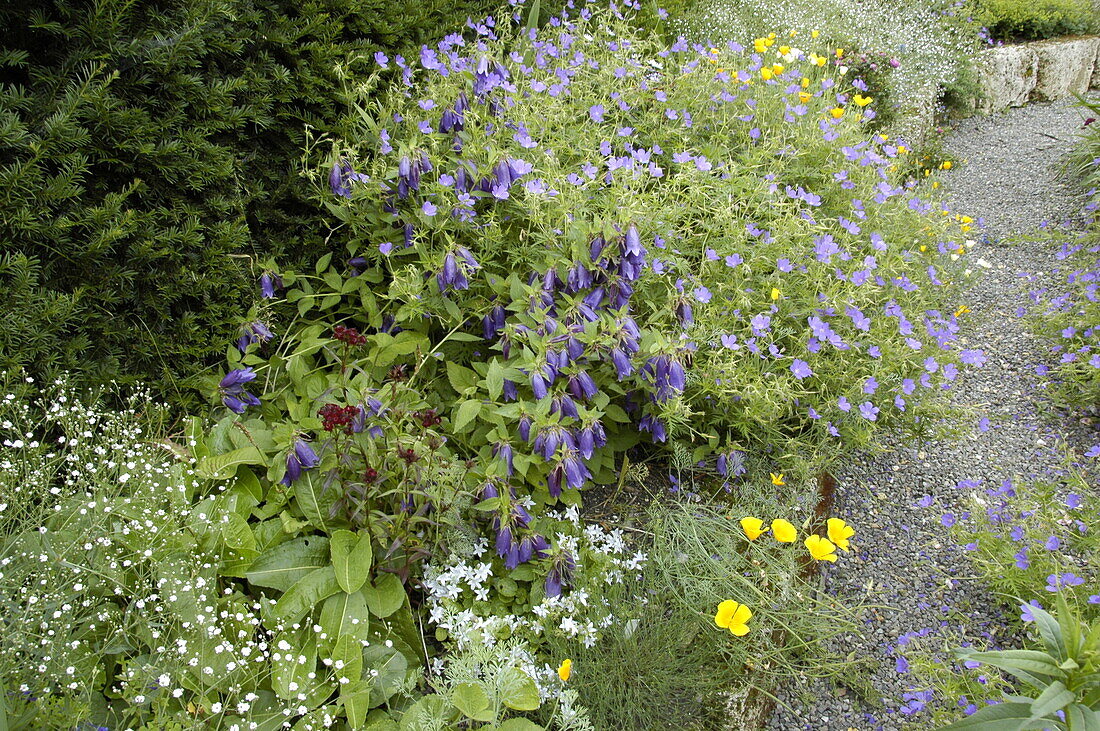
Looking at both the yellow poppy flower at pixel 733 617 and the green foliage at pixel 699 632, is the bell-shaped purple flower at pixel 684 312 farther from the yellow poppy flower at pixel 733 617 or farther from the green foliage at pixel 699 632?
the yellow poppy flower at pixel 733 617

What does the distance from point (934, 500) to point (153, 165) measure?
306 centimetres

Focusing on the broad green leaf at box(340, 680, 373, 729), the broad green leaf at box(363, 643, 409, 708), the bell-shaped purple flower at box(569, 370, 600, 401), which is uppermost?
the bell-shaped purple flower at box(569, 370, 600, 401)

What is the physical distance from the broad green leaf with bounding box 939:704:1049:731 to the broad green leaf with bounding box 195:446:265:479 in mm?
1940

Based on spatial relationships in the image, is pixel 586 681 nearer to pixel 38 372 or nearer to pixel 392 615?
pixel 392 615

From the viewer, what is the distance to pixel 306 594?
6.54ft

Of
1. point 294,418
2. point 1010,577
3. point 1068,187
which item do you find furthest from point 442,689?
point 1068,187

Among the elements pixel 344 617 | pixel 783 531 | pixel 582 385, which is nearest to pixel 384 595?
pixel 344 617

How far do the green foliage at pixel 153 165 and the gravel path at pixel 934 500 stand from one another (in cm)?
232

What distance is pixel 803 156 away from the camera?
145 inches

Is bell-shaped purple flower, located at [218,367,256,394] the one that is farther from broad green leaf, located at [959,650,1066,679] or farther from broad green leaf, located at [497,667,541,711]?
broad green leaf, located at [959,650,1066,679]

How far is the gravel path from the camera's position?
225 centimetres

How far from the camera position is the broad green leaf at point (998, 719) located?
1592mm

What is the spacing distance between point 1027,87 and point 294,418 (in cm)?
887

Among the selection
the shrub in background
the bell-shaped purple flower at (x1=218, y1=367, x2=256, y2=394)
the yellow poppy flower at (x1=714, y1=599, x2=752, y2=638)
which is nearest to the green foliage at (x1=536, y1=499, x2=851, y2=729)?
the yellow poppy flower at (x1=714, y1=599, x2=752, y2=638)
